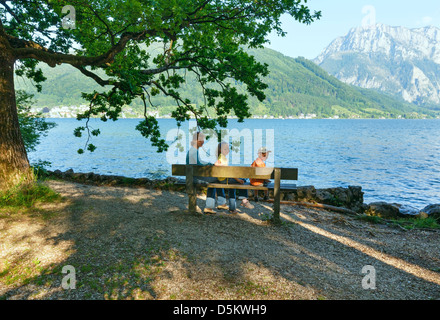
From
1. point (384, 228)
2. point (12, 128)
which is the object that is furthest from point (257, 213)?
point (12, 128)

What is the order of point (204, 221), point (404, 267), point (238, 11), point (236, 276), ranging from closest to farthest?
point (236, 276) → point (404, 267) → point (204, 221) → point (238, 11)

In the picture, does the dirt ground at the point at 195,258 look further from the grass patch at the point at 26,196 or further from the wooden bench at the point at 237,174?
the wooden bench at the point at 237,174

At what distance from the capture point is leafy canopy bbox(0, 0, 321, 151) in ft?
23.7

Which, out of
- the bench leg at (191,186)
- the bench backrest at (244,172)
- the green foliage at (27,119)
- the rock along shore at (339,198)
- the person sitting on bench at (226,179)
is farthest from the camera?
the green foliage at (27,119)

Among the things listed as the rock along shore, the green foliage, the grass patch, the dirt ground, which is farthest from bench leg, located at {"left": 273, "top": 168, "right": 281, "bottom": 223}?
the green foliage

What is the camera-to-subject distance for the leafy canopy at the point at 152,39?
7.21 metres

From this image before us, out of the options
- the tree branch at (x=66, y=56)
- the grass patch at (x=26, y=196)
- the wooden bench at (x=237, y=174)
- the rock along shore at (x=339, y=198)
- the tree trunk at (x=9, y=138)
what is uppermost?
the tree branch at (x=66, y=56)

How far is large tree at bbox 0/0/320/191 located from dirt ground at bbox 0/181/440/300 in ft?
8.65

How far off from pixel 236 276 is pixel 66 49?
1180 cm

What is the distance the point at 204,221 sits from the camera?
22.9 feet

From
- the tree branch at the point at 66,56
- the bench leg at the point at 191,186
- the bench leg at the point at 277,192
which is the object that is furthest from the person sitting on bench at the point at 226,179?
the tree branch at the point at 66,56

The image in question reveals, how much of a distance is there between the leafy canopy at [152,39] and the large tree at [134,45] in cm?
3
